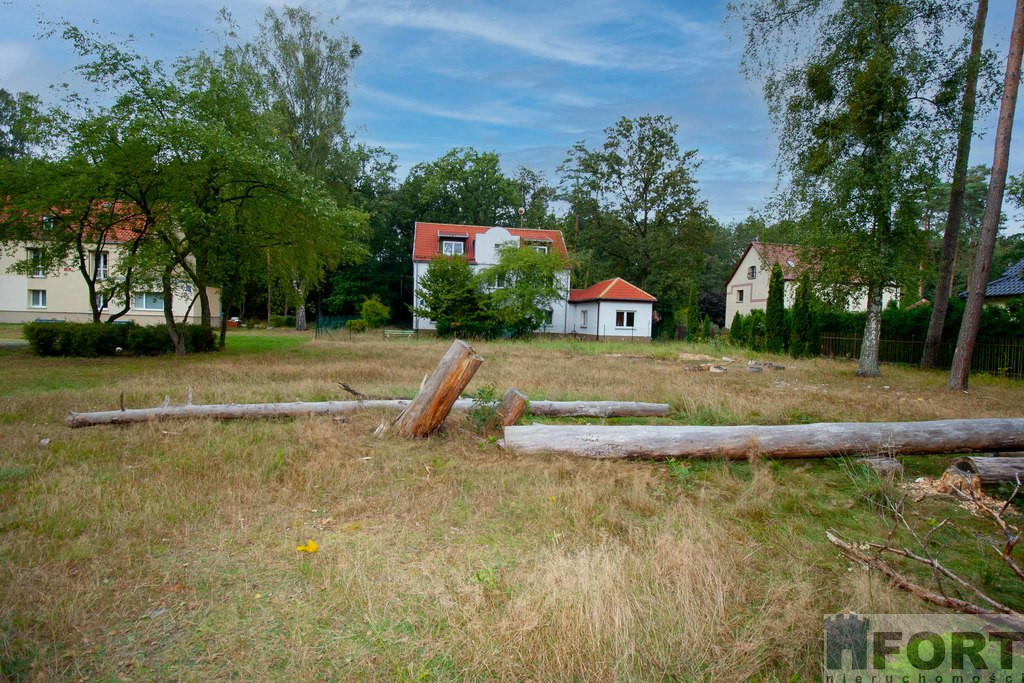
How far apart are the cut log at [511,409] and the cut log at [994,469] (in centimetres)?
465

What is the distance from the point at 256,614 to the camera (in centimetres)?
299

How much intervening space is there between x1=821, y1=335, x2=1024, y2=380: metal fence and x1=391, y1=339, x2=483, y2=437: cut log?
1584 cm

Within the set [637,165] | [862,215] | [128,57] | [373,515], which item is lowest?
[373,515]

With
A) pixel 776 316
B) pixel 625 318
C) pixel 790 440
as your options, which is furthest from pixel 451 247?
pixel 790 440

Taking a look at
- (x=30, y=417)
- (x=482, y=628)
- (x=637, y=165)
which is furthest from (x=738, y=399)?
(x=637, y=165)

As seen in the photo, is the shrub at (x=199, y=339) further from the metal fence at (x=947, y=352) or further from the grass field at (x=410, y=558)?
the metal fence at (x=947, y=352)

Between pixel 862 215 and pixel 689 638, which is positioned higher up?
pixel 862 215

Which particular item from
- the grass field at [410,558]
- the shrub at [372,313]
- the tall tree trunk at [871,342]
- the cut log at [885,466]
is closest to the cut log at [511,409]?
the grass field at [410,558]

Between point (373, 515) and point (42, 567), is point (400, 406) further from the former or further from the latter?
point (42, 567)

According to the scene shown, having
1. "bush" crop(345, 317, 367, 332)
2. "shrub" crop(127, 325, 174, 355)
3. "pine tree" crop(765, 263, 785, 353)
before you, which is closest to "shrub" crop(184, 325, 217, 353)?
"shrub" crop(127, 325, 174, 355)

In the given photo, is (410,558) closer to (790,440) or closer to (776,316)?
(790,440)

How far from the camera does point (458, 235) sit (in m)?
36.7

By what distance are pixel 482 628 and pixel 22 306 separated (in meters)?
43.2

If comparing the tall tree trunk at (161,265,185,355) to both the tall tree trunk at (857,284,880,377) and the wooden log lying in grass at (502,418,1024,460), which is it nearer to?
the wooden log lying in grass at (502,418,1024,460)
